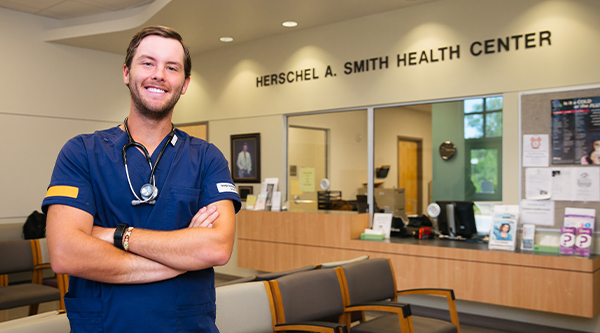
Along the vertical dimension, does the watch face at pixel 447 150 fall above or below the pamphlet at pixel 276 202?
above

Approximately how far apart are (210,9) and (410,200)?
3.36 meters

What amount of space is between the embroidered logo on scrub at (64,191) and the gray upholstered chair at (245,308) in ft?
4.92

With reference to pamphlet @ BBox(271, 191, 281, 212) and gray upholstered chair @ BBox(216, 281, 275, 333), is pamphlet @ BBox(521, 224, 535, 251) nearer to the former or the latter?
gray upholstered chair @ BBox(216, 281, 275, 333)

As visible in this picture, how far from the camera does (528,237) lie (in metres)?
4.92

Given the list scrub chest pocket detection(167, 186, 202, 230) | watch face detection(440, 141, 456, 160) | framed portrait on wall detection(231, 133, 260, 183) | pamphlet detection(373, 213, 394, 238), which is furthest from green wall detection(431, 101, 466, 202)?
scrub chest pocket detection(167, 186, 202, 230)

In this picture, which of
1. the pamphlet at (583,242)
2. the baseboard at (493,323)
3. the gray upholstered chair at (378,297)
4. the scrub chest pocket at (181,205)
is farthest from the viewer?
the baseboard at (493,323)

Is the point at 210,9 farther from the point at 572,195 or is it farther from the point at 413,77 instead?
the point at 572,195

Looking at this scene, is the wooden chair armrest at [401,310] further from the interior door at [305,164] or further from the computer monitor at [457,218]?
the interior door at [305,164]

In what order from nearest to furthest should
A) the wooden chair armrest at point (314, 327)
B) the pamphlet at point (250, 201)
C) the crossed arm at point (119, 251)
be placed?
the crossed arm at point (119, 251), the wooden chair armrest at point (314, 327), the pamphlet at point (250, 201)

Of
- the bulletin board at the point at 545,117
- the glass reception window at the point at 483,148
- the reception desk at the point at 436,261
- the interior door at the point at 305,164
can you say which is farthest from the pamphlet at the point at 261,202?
the bulletin board at the point at 545,117

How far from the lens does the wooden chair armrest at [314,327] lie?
9.19ft

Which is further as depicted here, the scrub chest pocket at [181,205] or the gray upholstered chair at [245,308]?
the gray upholstered chair at [245,308]

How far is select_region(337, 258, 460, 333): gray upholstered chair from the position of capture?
346cm

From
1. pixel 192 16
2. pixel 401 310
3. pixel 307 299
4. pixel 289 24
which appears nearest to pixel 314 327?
pixel 307 299
